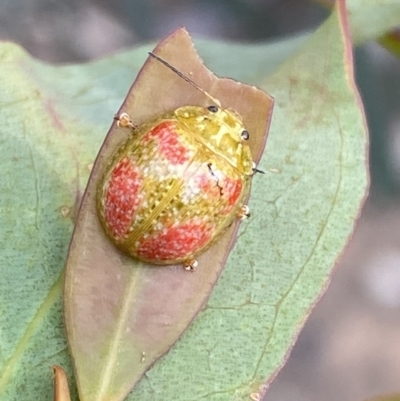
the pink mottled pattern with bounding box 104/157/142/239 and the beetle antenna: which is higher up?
the beetle antenna

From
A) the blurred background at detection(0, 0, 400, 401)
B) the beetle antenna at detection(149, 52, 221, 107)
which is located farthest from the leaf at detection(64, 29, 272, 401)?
the blurred background at detection(0, 0, 400, 401)

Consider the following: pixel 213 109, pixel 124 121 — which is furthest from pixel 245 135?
pixel 124 121

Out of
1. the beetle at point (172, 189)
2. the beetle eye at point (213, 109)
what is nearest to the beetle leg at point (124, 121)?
the beetle at point (172, 189)

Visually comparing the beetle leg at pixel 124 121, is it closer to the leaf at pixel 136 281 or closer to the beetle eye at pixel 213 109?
the leaf at pixel 136 281

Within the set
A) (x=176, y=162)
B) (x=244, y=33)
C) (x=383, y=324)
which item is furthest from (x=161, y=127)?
(x=383, y=324)

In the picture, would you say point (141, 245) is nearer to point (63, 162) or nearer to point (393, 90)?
point (63, 162)

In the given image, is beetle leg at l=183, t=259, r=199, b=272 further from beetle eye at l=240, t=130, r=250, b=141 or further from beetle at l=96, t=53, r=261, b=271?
beetle eye at l=240, t=130, r=250, b=141

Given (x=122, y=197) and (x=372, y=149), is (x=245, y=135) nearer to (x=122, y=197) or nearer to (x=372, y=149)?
(x=122, y=197)
